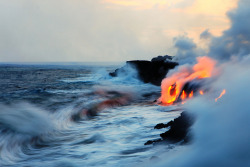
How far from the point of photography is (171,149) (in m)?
5.54

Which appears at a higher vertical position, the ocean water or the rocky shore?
the rocky shore

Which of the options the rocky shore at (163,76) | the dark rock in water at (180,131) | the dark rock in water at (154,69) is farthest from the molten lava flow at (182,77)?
the dark rock in water at (154,69)

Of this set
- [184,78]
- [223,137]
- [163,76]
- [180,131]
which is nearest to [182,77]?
[184,78]

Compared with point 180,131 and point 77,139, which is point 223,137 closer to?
point 180,131

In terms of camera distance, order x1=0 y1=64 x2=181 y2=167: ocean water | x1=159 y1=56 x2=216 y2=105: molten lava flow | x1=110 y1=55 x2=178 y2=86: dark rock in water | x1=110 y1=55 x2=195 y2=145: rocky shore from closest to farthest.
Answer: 1. x1=0 y1=64 x2=181 y2=167: ocean water
2. x1=110 y1=55 x2=195 y2=145: rocky shore
3. x1=159 y1=56 x2=216 y2=105: molten lava flow
4. x1=110 y1=55 x2=178 y2=86: dark rock in water

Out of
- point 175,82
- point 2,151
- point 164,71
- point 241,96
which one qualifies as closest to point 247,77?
point 241,96

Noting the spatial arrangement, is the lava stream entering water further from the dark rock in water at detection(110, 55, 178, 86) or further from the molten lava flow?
the dark rock in water at detection(110, 55, 178, 86)

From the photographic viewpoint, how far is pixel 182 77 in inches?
548

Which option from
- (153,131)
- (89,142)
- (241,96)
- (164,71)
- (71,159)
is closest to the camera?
(241,96)

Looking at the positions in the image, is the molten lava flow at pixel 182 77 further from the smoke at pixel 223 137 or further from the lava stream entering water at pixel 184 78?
the smoke at pixel 223 137

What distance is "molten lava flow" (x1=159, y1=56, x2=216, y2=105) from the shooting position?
1314cm

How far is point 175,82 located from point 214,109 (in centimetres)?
832

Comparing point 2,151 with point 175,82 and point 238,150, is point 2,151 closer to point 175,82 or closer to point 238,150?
point 238,150

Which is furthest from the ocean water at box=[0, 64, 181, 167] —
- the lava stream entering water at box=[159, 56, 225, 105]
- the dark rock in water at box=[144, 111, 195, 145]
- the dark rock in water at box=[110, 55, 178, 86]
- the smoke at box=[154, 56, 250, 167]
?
the dark rock in water at box=[110, 55, 178, 86]
